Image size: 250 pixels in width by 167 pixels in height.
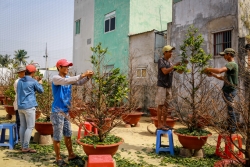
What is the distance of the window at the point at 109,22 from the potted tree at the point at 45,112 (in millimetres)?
9226

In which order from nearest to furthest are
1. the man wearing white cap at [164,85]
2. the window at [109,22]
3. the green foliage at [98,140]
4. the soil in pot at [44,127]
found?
the green foliage at [98,140] → the man wearing white cap at [164,85] → the soil in pot at [44,127] → the window at [109,22]

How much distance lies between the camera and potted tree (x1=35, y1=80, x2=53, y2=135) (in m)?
5.66

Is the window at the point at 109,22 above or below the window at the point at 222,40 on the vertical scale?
above

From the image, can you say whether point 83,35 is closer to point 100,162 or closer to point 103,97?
point 103,97

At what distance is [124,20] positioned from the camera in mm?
14164

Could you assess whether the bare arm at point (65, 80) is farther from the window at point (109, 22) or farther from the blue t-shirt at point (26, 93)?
the window at point (109, 22)

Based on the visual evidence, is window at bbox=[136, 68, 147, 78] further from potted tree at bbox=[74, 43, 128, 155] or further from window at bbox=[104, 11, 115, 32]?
potted tree at bbox=[74, 43, 128, 155]

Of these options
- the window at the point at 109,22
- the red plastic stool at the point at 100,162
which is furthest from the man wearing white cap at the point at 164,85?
the window at the point at 109,22

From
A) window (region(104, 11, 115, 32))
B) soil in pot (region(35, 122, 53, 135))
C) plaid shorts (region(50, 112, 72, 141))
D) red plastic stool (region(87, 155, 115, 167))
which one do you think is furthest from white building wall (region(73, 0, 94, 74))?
red plastic stool (region(87, 155, 115, 167))

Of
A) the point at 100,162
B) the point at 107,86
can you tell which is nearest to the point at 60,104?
the point at 107,86

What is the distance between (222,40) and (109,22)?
851 centimetres

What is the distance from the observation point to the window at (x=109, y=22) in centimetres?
1527

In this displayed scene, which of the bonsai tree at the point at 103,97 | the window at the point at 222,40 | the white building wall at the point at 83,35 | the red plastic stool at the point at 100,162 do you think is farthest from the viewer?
the white building wall at the point at 83,35

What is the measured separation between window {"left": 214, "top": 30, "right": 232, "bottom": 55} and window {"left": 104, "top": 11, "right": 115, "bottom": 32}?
7.69 meters
